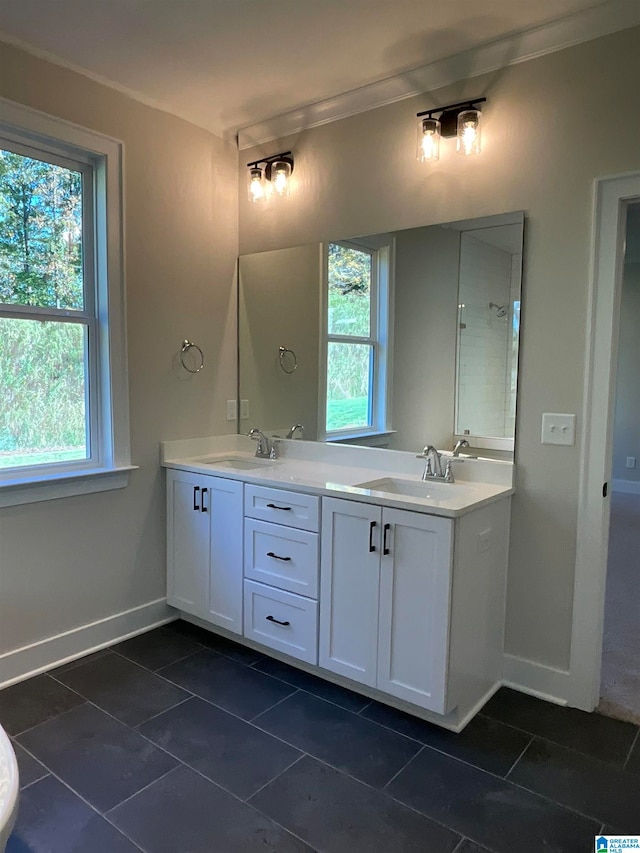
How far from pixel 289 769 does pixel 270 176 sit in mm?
2727

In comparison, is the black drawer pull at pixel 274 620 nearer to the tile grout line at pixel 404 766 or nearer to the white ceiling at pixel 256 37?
the tile grout line at pixel 404 766

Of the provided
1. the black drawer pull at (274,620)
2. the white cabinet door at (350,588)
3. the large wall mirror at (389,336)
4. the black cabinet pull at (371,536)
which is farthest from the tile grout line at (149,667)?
the large wall mirror at (389,336)

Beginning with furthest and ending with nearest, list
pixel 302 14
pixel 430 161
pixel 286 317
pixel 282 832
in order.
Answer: pixel 286 317
pixel 430 161
pixel 302 14
pixel 282 832

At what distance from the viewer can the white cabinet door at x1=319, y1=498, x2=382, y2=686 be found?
2.29 metres

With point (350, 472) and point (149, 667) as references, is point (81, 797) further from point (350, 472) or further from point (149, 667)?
point (350, 472)

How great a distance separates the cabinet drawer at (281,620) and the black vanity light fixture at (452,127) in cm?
199

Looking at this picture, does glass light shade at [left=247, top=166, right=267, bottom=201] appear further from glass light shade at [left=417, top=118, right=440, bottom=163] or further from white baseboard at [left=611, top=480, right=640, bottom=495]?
white baseboard at [left=611, top=480, right=640, bottom=495]

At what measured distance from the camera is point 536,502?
2.43m

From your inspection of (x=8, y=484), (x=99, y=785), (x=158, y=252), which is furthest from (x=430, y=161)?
(x=99, y=785)

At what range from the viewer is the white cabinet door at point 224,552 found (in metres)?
2.76

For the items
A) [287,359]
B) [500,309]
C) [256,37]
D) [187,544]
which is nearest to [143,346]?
[287,359]

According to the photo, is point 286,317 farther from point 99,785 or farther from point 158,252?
point 99,785

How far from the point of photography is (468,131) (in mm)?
2389

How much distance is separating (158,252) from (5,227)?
0.70m
